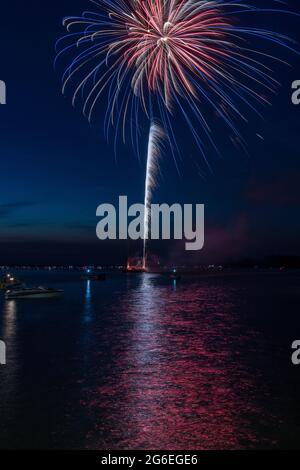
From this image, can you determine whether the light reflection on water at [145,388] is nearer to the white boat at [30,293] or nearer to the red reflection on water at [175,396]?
the red reflection on water at [175,396]

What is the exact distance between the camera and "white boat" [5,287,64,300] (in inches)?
2975

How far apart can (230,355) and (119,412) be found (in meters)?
13.8

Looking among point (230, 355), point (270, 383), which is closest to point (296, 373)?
point (270, 383)

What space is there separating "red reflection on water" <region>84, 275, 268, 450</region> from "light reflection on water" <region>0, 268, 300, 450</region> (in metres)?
0.04

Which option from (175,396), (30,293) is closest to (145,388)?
(175,396)

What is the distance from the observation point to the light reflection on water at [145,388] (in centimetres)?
1562

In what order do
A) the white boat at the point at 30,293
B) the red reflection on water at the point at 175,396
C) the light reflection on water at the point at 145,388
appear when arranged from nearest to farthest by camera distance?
the red reflection on water at the point at 175,396 → the light reflection on water at the point at 145,388 → the white boat at the point at 30,293

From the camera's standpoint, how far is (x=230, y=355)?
30297mm

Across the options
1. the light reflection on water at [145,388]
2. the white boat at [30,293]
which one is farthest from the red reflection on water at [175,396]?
the white boat at [30,293]

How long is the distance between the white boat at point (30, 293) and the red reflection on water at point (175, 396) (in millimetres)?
41168

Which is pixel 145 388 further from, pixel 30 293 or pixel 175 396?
pixel 30 293

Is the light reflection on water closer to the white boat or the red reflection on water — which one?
the red reflection on water

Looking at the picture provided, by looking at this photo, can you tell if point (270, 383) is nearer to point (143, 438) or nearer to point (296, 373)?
point (296, 373)

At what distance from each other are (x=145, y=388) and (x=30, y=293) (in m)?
59.0
